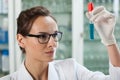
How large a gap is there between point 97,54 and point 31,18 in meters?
1.72

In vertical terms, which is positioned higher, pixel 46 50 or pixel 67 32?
pixel 67 32

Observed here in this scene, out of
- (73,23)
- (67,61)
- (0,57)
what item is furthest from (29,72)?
(0,57)

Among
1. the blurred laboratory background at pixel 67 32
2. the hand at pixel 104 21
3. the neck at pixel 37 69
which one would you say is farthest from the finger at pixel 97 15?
the blurred laboratory background at pixel 67 32

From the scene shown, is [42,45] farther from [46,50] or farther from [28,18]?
[28,18]

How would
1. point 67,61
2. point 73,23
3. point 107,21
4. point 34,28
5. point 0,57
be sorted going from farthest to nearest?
point 0,57, point 73,23, point 67,61, point 34,28, point 107,21

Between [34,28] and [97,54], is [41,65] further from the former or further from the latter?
[97,54]

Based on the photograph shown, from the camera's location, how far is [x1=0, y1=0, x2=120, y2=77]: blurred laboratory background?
2623 millimetres

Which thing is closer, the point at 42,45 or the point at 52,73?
the point at 42,45

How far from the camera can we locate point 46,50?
50.1 inches

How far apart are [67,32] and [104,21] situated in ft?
5.57

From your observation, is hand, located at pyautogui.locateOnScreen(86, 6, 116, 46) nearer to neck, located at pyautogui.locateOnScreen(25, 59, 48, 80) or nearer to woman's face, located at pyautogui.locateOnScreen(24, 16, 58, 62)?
woman's face, located at pyautogui.locateOnScreen(24, 16, 58, 62)

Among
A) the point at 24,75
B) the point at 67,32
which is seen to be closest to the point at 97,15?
the point at 24,75

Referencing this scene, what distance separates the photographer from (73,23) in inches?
104

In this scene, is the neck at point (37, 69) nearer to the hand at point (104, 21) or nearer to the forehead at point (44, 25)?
the forehead at point (44, 25)
